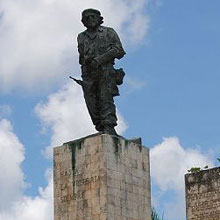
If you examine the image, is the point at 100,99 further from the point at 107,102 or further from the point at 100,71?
the point at 100,71

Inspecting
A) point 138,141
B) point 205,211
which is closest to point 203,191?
point 205,211

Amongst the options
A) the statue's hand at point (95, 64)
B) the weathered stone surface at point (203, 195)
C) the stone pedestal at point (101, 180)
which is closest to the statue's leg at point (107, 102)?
the statue's hand at point (95, 64)

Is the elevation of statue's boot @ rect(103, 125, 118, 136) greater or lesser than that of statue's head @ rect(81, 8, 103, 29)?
lesser

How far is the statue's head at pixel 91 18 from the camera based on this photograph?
19797 mm

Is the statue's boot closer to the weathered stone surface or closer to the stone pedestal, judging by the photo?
the stone pedestal

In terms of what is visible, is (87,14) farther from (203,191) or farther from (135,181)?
(203,191)

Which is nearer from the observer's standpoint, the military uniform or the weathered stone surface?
the military uniform

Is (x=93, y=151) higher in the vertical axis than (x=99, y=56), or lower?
lower

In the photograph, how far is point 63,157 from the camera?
19438 millimetres

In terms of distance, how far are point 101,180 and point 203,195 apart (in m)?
18.2

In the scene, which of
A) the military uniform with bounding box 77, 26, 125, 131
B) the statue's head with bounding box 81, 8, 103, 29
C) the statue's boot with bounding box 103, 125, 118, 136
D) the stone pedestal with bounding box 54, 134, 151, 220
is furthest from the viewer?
the statue's head with bounding box 81, 8, 103, 29

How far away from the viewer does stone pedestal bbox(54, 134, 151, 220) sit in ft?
60.4

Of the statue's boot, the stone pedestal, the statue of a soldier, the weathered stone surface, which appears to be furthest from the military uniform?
the weathered stone surface

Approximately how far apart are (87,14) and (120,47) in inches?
41.4
